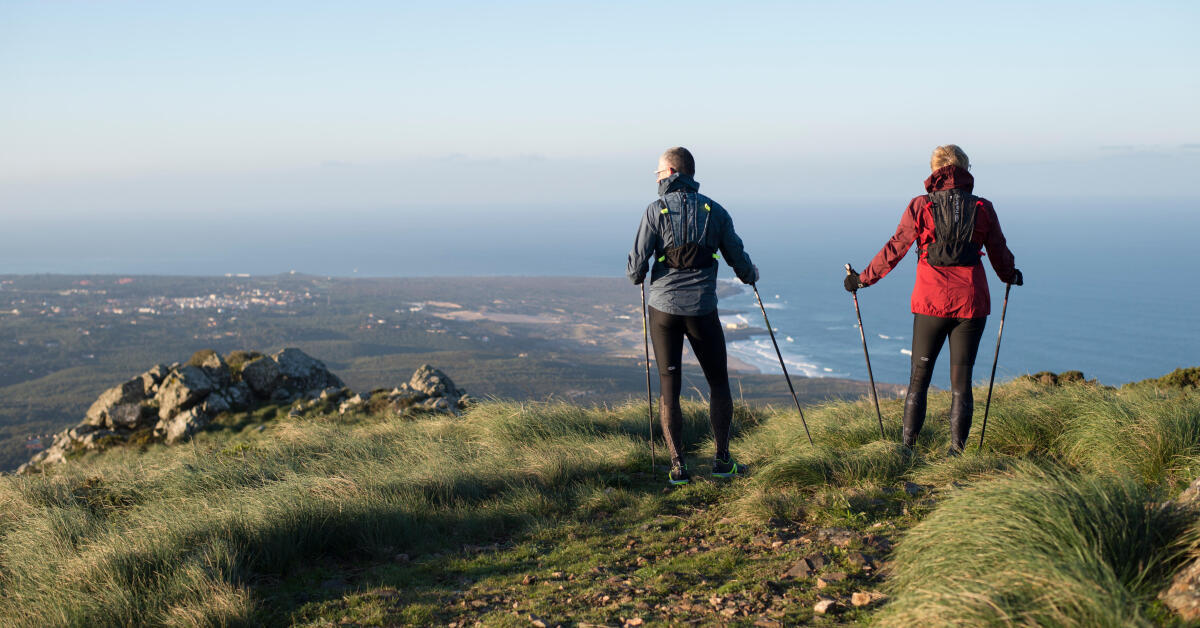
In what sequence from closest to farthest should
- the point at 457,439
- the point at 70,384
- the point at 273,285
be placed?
the point at 457,439 < the point at 70,384 < the point at 273,285

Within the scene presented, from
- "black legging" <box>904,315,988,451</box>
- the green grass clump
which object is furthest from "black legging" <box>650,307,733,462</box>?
the green grass clump

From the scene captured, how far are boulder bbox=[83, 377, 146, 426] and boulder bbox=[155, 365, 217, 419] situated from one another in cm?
40

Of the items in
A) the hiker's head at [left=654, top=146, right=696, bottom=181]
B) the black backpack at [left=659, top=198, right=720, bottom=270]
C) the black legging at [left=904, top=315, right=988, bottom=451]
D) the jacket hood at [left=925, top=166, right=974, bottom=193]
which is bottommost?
the black legging at [left=904, top=315, right=988, bottom=451]

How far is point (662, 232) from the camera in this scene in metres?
5.12

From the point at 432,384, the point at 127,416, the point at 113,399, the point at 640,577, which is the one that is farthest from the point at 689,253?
the point at 113,399

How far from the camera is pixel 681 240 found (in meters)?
5.06

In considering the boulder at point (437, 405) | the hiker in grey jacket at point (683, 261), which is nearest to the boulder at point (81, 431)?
the boulder at point (437, 405)

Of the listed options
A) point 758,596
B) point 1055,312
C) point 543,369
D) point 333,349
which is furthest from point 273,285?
point 758,596

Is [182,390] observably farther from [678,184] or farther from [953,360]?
[953,360]

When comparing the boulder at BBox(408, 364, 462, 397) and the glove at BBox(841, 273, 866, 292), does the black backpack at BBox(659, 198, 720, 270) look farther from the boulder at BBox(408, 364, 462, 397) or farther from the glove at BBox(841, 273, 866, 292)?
the boulder at BBox(408, 364, 462, 397)

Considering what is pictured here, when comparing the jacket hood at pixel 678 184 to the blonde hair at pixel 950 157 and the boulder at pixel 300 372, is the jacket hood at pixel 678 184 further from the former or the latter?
the boulder at pixel 300 372

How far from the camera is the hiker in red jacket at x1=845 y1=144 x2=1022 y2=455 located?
4859 millimetres

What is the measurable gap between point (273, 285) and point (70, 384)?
2110 inches

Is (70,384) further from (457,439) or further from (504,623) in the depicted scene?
(504,623)
